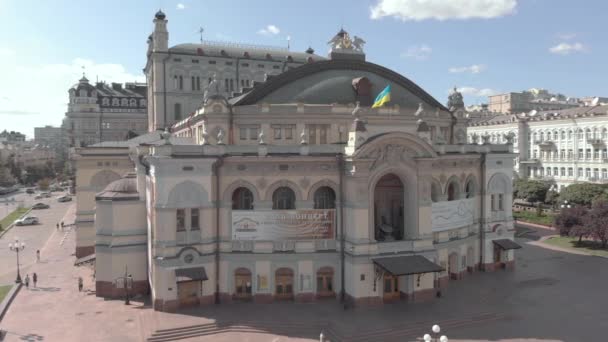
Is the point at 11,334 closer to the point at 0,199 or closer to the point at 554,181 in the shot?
the point at 554,181

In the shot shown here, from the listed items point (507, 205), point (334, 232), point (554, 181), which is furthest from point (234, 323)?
point (554, 181)

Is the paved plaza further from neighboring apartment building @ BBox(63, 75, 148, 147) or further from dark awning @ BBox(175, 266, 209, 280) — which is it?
neighboring apartment building @ BBox(63, 75, 148, 147)

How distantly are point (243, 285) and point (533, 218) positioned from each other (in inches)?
2046

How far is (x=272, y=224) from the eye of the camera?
33.7 m

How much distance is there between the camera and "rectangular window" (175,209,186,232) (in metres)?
32.8

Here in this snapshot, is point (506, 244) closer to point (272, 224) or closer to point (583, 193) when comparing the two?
point (272, 224)

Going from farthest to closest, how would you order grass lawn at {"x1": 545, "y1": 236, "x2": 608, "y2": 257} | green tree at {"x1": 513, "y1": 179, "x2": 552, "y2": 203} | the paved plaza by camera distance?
1. green tree at {"x1": 513, "y1": 179, "x2": 552, "y2": 203}
2. grass lawn at {"x1": 545, "y1": 236, "x2": 608, "y2": 257}
3. the paved plaza

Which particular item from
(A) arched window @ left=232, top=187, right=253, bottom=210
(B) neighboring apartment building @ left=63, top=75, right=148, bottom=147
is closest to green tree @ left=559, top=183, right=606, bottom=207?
(A) arched window @ left=232, top=187, right=253, bottom=210

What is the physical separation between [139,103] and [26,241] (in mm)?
69196

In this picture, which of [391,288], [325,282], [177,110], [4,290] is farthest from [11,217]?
[391,288]

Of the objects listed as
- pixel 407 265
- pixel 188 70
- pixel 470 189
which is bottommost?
pixel 407 265

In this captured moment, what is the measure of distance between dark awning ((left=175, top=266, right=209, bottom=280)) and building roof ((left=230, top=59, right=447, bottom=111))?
47.9 ft

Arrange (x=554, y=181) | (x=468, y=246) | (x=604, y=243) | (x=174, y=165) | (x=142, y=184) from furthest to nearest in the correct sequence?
(x=554, y=181) → (x=604, y=243) → (x=468, y=246) → (x=142, y=184) → (x=174, y=165)

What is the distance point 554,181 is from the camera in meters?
86.8
